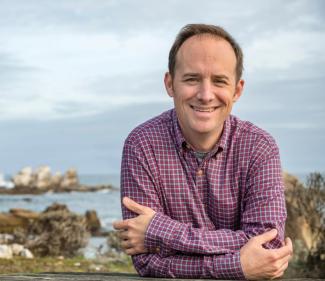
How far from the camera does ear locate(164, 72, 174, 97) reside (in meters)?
3.94

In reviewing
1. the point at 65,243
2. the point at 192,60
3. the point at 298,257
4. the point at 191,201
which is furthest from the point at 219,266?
the point at 65,243

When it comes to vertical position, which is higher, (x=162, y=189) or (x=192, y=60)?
(x=192, y=60)

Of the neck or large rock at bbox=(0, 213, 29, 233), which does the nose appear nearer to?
the neck

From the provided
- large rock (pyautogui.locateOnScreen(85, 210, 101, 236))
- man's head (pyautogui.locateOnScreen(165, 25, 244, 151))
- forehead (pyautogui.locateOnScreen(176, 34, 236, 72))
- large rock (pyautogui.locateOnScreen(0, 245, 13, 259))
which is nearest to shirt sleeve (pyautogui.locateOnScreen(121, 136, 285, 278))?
man's head (pyautogui.locateOnScreen(165, 25, 244, 151))

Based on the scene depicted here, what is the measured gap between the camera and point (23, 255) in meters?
11.3

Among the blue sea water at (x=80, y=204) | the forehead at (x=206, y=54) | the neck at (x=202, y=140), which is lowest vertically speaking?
the blue sea water at (x=80, y=204)

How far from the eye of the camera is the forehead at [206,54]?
3656mm

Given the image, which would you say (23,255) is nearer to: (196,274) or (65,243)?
(65,243)

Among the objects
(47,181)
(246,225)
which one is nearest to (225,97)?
(246,225)

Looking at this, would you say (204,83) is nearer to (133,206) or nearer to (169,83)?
(169,83)

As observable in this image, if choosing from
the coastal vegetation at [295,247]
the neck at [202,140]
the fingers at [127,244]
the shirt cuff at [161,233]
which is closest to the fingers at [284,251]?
the shirt cuff at [161,233]

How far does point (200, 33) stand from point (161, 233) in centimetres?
115

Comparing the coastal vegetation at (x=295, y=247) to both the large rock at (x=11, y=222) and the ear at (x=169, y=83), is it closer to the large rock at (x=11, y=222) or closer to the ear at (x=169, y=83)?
the ear at (x=169, y=83)

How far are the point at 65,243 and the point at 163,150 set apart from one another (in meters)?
9.34
